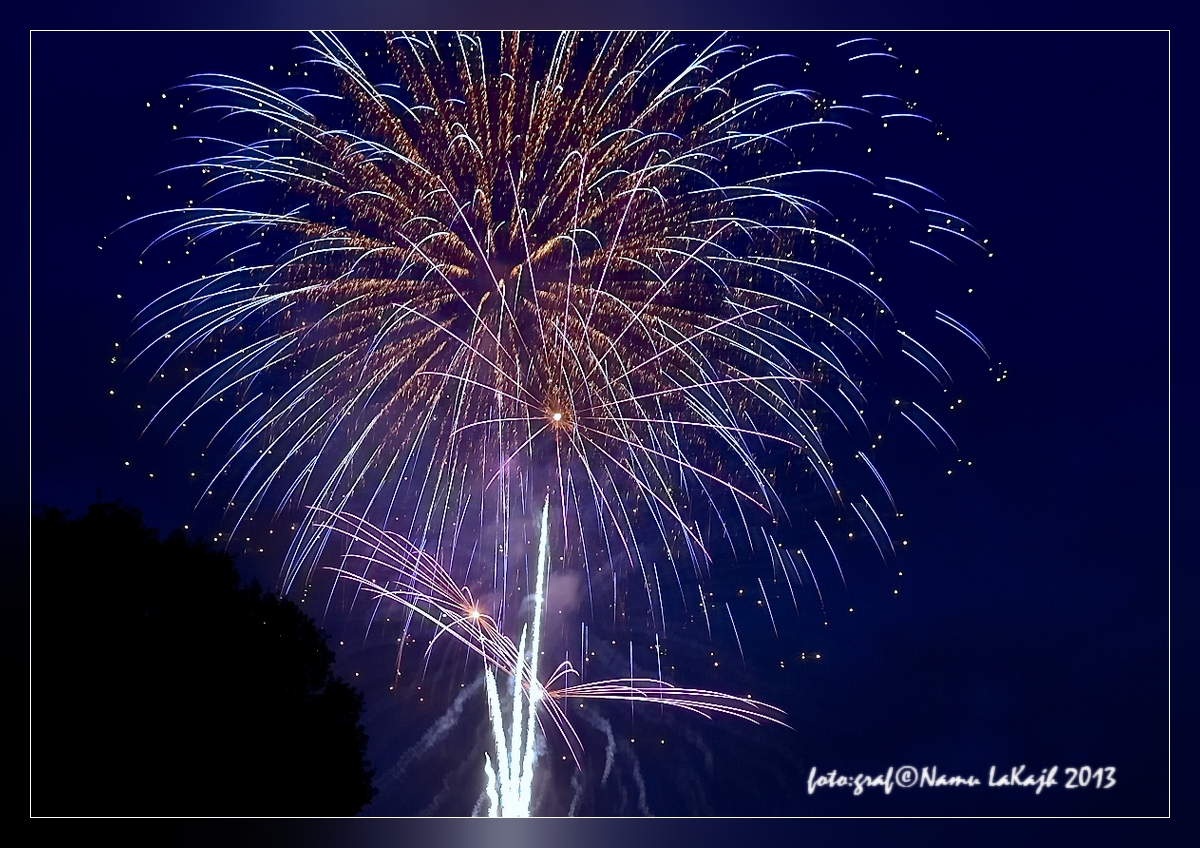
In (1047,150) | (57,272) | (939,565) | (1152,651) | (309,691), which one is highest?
(1047,150)

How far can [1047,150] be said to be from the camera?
6.37m

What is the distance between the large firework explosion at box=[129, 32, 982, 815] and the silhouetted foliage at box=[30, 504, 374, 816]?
0.56 meters

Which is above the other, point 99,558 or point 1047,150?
point 1047,150

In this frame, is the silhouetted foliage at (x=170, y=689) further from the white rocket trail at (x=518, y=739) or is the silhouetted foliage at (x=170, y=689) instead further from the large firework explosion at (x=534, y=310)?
the white rocket trail at (x=518, y=739)

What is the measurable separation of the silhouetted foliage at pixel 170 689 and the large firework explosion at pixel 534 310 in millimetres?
564

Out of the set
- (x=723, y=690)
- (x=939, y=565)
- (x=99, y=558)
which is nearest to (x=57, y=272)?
(x=99, y=558)

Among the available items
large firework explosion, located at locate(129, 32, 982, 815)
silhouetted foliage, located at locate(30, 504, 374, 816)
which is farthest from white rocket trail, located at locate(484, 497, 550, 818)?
silhouetted foliage, located at locate(30, 504, 374, 816)

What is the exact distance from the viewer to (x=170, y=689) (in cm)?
630

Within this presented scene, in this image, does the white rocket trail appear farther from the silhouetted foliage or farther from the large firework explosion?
the silhouetted foliage

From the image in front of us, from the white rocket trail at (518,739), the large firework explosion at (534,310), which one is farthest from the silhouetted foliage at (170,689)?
the white rocket trail at (518,739)

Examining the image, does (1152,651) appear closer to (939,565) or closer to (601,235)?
(939,565)

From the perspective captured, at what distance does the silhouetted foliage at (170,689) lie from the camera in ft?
20.2

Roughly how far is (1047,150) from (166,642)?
6.37 meters

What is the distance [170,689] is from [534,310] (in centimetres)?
329
